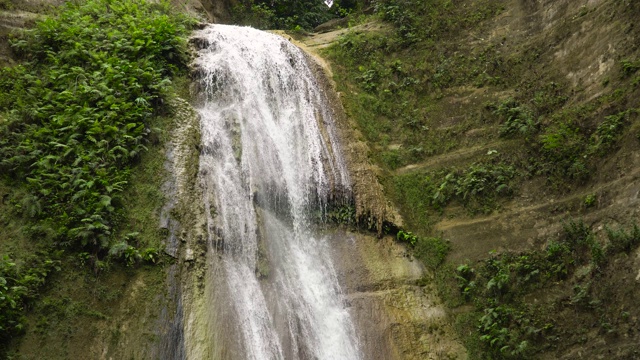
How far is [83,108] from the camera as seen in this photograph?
1012cm

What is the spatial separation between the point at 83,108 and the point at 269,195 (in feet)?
14.1

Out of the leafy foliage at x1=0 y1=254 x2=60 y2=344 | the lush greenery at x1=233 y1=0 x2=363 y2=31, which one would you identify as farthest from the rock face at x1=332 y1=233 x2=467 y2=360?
the lush greenery at x1=233 y1=0 x2=363 y2=31

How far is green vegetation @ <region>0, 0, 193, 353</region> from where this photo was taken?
8.22 m

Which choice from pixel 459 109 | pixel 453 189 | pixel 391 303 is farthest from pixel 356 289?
pixel 459 109

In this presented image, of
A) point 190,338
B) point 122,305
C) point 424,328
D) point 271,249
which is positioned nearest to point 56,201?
point 122,305

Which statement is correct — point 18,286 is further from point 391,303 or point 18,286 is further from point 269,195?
point 391,303

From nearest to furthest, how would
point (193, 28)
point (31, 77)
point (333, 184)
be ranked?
point (31, 77), point (333, 184), point (193, 28)

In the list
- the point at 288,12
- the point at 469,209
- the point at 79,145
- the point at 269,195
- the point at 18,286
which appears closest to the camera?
the point at 18,286

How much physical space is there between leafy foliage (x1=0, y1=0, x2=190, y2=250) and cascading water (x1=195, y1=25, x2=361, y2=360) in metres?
1.45

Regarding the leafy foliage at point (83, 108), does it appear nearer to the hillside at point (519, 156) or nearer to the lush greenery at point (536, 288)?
the hillside at point (519, 156)

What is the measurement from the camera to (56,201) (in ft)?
28.5

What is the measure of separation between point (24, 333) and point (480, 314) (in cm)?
806

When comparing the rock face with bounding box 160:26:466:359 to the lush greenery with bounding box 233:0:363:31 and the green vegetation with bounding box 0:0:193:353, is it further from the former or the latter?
the lush greenery with bounding box 233:0:363:31

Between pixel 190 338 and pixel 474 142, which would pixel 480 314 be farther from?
pixel 190 338
